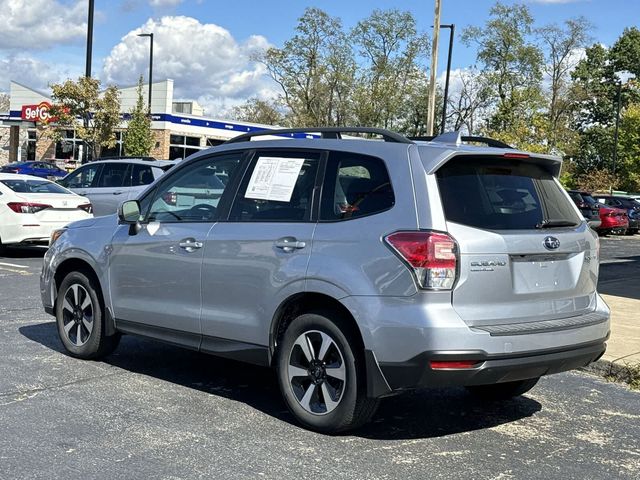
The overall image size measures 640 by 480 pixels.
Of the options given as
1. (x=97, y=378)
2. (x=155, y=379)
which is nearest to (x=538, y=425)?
(x=155, y=379)

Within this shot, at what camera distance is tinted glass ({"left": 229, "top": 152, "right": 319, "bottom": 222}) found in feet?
16.8

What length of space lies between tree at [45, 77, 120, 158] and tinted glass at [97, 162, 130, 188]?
17177 millimetres

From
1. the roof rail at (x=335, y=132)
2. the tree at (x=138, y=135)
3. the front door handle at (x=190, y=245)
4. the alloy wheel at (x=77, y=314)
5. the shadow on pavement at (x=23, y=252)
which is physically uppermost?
the tree at (x=138, y=135)

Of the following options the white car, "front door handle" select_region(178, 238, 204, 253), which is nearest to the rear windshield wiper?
"front door handle" select_region(178, 238, 204, 253)

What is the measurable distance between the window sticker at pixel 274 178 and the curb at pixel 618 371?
3.40 meters

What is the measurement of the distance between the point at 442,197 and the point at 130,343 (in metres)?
4.10

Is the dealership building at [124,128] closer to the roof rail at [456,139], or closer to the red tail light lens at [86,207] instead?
the red tail light lens at [86,207]

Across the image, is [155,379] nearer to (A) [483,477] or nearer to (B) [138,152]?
(A) [483,477]

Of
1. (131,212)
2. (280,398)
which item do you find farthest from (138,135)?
(280,398)

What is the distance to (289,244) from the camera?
4988 millimetres

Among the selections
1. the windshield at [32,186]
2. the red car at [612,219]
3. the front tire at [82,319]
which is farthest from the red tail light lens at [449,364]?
the red car at [612,219]

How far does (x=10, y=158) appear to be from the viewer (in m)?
53.6

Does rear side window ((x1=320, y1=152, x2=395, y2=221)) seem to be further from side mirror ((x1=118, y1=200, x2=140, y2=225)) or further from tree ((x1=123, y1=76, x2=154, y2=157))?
tree ((x1=123, y1=76, x2=154, y2=157))

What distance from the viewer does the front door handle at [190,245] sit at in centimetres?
555
